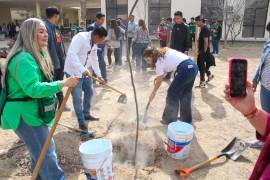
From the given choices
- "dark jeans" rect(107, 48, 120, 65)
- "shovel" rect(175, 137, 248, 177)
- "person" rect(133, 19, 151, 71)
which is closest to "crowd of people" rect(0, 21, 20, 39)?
"dark jeans" rect(107, 48, 120, 65)

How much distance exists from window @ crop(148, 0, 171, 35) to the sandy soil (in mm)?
13297

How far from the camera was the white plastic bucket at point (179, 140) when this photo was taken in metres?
3.19

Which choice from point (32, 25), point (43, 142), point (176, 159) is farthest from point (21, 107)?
point (176, 159)

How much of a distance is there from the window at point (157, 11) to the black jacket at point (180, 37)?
1210 cm

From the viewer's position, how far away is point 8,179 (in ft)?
9.76

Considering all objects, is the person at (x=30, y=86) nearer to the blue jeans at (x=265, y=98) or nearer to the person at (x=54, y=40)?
the person at (x=54, y=40)

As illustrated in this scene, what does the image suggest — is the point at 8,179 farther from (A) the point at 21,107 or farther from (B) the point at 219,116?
(B) the point at 219,116

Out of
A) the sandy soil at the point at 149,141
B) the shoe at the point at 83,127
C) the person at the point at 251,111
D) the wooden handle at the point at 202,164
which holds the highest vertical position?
the person at the point at 251,111

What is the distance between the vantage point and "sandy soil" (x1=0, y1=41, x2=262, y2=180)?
3111 mm

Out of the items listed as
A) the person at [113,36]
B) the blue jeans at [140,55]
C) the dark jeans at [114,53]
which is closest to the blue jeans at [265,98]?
the blue jeans at [140,55]

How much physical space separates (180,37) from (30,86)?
522cm

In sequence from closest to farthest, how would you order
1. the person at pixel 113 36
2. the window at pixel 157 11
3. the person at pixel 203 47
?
the person at pixel 203 47, the person at pixel 113 36, the window at pixel 157 11

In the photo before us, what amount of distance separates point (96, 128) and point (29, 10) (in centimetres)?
2921

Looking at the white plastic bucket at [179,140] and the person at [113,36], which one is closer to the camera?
the white plastic bucket at [179,140]
